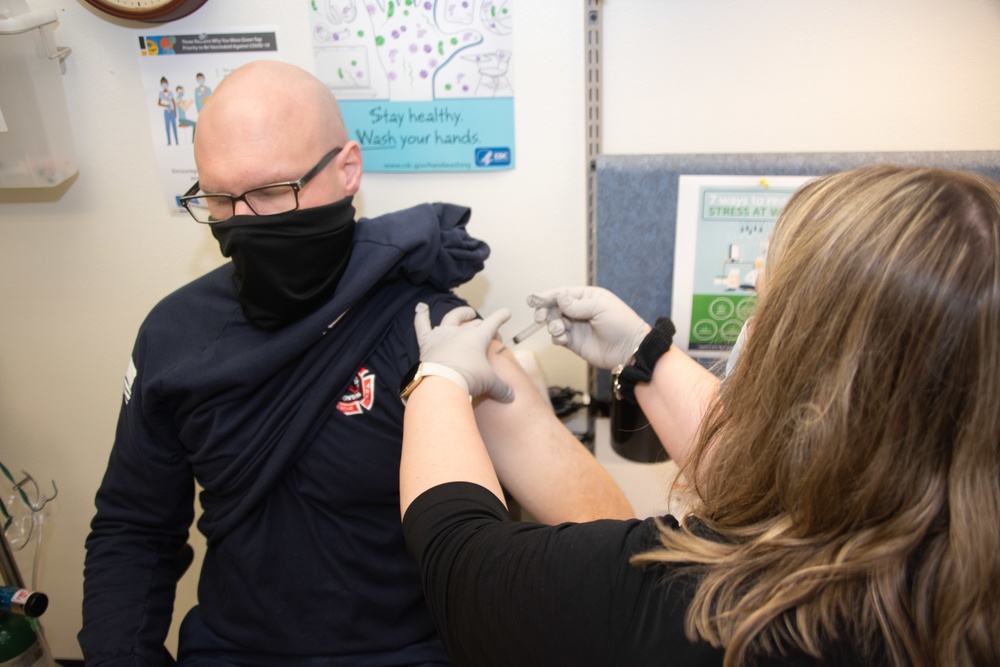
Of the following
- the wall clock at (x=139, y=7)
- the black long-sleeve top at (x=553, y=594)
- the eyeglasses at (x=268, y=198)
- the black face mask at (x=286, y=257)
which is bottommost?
the black long-sleeve top at (x=553, y=594)

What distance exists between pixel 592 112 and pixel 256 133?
2.15 feet

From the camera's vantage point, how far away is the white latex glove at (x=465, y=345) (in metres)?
1.06

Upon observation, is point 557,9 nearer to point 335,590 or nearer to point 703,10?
point 703,10

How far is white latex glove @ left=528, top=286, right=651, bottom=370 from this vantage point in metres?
1.22

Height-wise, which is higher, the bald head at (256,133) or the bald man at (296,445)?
the bald head at (256,133)

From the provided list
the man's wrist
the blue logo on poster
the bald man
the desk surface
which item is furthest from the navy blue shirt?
the desk surface

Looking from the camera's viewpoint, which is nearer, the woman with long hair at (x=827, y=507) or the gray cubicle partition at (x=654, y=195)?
the woman with long hair at (x=827, y=507)

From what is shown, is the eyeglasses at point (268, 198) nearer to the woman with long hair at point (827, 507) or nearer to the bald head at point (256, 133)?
the bald head at point (256, 133)

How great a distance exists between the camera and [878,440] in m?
0.62

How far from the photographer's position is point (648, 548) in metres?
0.68

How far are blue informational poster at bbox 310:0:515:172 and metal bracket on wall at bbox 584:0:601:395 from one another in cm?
16

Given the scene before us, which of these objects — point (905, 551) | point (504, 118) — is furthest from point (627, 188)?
point (905, 551)

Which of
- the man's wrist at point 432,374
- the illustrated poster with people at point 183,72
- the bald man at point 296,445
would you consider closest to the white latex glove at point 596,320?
the bald man at point 296,445

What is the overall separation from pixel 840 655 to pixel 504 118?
113 centimetres
